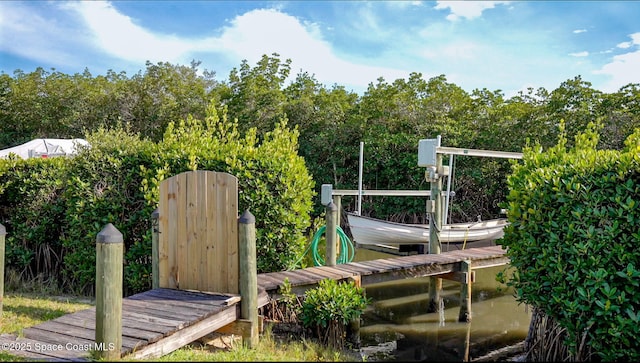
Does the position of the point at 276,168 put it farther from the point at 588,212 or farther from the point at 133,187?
the point at 588,212

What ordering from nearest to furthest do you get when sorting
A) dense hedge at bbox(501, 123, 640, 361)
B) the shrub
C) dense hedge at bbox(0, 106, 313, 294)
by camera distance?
dense hedge at bbox(501, 123, 640, 361) < the shrub < dense hedge at bbox(0, 106, 313, 294)

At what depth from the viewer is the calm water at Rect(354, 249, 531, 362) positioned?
24.1ft

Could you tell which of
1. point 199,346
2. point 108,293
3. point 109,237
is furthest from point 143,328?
point 109,237

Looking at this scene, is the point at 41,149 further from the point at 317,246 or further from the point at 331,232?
the point at 331,232

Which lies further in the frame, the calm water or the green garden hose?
the green garden hose

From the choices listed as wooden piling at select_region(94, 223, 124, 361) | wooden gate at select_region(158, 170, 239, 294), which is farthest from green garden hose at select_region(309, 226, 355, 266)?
wooden piling at select_region(94, 223, 124, 361)

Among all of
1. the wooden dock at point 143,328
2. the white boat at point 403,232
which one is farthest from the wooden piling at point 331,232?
the white boat at point 403,232

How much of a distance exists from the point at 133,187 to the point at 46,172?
2.17 m

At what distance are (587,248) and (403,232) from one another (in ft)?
20.1

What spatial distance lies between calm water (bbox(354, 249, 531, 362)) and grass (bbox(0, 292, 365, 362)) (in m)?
1.12

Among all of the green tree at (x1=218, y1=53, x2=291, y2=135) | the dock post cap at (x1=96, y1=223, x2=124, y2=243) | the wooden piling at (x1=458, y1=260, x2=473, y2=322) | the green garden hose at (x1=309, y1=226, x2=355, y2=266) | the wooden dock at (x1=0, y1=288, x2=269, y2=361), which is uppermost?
the green tree at (x1=218, y1=53, x2=291, y2=135)

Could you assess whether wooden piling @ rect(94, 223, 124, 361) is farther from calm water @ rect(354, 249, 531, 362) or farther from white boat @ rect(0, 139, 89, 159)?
white boat @ rect(0, 139, 89, 159)

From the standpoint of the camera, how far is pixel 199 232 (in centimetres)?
619

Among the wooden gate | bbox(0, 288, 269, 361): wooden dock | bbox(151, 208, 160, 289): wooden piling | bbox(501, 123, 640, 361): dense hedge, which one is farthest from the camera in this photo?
bbox(151, 208, 160, 289): wooden piling
